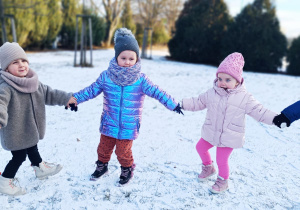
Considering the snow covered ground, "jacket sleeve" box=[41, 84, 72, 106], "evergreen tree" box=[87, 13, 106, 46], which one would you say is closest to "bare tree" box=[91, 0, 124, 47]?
"evergreen tree" box=[87, 13, 106, 46]

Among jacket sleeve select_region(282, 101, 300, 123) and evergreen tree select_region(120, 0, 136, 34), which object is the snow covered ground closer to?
jacket sleeve select_region(282, 101, 300, 123)

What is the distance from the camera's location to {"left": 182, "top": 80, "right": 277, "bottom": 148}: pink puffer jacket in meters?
2.37

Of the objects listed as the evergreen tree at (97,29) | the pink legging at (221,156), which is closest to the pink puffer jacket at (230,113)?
the pink legging at (221,156)

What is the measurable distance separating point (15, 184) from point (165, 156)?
5.83ft

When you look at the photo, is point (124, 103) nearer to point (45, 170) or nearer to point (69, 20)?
point (45, 170)

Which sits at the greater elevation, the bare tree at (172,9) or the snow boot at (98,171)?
the bare tree at (172,9)

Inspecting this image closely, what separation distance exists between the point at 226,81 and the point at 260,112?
0.42 meters

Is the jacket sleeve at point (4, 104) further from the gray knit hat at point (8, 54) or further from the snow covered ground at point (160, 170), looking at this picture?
the snow covered ground at point (160, 170)

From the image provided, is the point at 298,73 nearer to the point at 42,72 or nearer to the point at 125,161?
the point at 42,72

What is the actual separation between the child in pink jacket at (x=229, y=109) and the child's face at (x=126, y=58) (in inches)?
32.2

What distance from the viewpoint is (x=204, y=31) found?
14.0m

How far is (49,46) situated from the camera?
18.4 meters

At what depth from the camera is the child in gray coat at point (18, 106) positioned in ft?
7.03

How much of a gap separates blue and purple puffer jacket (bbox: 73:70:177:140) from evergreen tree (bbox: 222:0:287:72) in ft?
37.1
